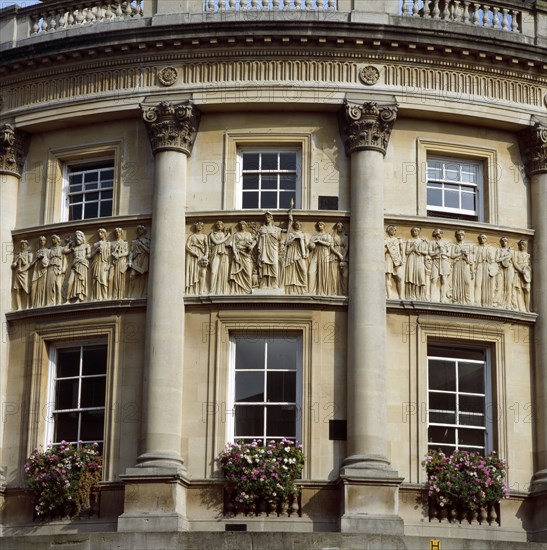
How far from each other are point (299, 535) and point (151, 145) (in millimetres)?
8603

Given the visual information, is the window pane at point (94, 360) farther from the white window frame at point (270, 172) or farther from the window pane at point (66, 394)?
the white window frame at point (270, 172)

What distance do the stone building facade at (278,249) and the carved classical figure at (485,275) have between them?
0.14 feet

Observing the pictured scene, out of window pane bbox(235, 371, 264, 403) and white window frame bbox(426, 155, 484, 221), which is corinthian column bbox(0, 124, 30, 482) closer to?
window pane bbox(235, 371, 264, 403)

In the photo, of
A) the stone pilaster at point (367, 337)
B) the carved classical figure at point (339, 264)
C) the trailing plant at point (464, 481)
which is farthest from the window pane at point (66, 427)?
the trailing plant at point (464, 481)

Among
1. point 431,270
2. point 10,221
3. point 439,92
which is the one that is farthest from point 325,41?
point 10,221

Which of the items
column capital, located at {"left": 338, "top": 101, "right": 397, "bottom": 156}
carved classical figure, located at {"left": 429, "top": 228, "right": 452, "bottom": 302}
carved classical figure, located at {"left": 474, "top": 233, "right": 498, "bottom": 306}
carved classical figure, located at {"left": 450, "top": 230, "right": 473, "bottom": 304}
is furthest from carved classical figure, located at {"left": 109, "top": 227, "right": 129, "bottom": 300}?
carved classical figure, located at {"left": 474, "top": 233, "right": 498, "bottom": 306}

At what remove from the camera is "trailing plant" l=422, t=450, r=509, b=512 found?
93.5ft

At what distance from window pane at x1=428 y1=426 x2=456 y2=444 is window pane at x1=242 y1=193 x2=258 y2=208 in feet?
18.3

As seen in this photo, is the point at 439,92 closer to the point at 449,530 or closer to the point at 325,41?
the point at 325,41

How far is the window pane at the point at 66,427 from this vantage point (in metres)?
30.0

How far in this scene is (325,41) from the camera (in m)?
30.3

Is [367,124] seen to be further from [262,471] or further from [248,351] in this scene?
[262,471]

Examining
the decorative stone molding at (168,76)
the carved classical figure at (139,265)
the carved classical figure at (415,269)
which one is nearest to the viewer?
the carved classical figure at (415,269)

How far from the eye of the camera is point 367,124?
30.0 metres
